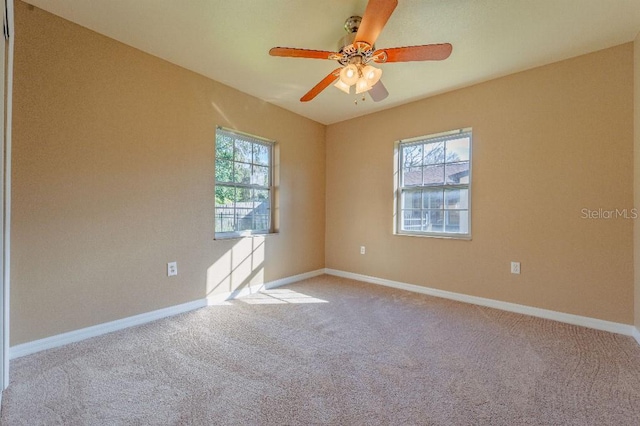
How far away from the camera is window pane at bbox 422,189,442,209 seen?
3451 millimetres

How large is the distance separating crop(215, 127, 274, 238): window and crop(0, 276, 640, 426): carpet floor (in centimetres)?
114

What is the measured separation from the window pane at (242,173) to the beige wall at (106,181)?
372 millimetres

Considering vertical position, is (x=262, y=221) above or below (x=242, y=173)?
below

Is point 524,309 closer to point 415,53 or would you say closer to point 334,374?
point 334,374

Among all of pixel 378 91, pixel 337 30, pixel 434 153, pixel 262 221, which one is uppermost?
pixel 337 30

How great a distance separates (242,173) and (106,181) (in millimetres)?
1409

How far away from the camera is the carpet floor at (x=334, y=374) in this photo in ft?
4.61

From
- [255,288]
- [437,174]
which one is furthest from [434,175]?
[255,288]

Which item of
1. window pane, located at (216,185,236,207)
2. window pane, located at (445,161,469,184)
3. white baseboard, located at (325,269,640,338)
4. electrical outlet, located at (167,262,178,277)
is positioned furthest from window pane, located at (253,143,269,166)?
window pane, located at (445,161,469,184)

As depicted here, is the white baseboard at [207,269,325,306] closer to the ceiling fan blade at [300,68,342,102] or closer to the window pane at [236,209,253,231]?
the window pane at [236,209,253,231]

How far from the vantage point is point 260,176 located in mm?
3674

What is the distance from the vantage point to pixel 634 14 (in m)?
2.00

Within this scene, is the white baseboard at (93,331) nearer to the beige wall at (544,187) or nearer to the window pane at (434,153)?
the beige wall at (544,187)

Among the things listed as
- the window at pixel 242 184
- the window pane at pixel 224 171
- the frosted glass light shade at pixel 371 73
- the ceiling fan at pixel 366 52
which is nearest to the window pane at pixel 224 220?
the window at pixel 242 184
